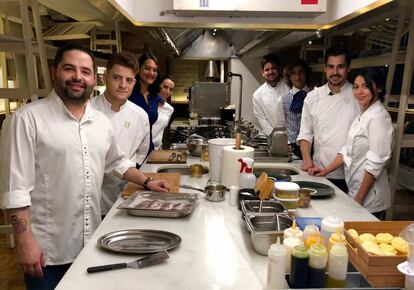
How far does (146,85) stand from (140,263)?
7.11 feet

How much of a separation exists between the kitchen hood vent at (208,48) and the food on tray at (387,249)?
556cm

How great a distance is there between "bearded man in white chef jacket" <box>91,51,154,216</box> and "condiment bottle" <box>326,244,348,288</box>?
144 cm

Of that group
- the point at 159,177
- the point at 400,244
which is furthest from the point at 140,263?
the point at 159,177

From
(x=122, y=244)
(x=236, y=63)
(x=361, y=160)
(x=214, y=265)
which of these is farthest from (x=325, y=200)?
(x=236, y=63)

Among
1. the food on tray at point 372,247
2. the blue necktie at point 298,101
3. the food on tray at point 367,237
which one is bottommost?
the food on tray at point 367,237

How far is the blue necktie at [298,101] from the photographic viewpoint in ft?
11.9

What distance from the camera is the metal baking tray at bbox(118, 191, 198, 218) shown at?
154 cm

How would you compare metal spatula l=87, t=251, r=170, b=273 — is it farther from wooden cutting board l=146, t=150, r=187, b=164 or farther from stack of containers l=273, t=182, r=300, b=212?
wooden cutting board l=146, t=150, r=187, b=164

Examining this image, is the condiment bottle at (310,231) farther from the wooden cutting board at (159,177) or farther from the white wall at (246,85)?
the white wall at (246,85)

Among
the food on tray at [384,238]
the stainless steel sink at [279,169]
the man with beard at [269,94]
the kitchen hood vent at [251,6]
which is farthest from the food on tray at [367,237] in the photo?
the man with beard at [269,94]

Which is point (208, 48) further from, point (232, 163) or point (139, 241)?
point (139, 241)

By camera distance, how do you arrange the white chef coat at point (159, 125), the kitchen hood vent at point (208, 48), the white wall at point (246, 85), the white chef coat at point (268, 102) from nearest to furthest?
the white chef coat at point (159, 125)
the white chef coat at point (268, 102)
the white wall at point (246, 85)
the kitchen hood vent at point (208, 48)

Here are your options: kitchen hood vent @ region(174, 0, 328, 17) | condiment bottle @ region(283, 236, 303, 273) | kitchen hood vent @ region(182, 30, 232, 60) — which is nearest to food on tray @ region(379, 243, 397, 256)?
condiment bottle @ region(283, 236, 303, 273)

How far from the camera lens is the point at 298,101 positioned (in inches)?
143
